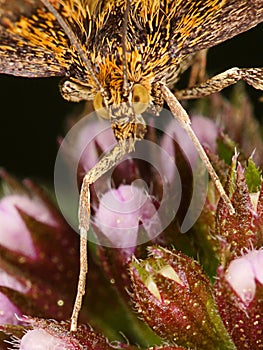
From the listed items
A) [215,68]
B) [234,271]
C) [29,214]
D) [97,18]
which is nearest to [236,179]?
[234,271]

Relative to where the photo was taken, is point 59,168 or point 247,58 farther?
point 247,58

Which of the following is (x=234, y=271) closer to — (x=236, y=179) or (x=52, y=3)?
(x=236, y=179)

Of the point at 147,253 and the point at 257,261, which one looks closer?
the point at 257,261

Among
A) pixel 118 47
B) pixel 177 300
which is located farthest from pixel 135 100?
pixel 177 300

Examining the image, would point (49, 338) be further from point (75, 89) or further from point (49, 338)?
point (75, 89)

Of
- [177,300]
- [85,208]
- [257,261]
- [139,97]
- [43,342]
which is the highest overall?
[139,97]

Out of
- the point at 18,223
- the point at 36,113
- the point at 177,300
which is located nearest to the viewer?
the point at 177,300

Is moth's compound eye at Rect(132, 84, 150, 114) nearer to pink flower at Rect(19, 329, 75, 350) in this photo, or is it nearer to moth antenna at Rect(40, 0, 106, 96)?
moth antenna at Rect(40, 0, 106, 96)

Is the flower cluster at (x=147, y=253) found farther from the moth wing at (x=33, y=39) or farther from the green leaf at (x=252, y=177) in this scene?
the moth wing at (x=33, y=39)
